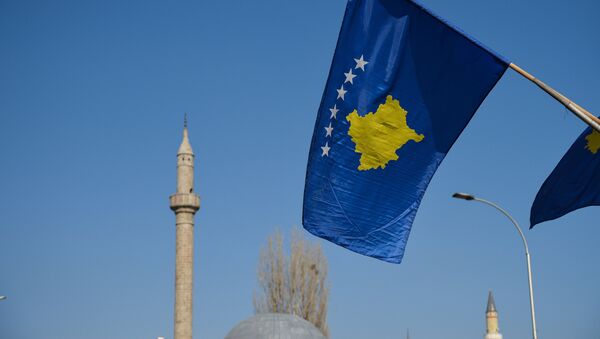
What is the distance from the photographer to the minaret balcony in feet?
172

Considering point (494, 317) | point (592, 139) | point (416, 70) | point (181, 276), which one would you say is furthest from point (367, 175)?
point (494, 317)

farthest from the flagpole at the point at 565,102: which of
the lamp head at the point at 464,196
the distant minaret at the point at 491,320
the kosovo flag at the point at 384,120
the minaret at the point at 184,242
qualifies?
the distant minaret at the point at 491,320

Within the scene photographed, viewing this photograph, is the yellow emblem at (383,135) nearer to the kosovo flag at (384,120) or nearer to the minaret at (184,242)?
the kosovo flag at (384,120)

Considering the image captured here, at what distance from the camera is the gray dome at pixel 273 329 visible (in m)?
35.5

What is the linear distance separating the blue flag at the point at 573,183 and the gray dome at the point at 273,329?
84.9 ft

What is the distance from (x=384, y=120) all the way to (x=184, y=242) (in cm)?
4414

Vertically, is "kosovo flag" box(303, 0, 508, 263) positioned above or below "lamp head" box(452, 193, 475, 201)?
below

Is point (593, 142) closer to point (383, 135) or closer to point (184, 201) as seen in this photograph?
point (383, 135)

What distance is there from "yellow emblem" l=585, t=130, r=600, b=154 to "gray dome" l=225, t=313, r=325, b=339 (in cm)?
2665

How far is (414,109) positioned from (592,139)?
2.78 metres

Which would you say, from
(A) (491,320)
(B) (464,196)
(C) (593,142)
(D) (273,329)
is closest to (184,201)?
(D) (273,329)

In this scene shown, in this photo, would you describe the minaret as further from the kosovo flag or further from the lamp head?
the kosovo flag

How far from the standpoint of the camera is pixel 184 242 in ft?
170

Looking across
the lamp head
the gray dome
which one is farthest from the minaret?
the lamp head
